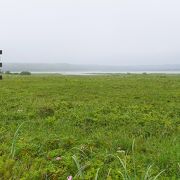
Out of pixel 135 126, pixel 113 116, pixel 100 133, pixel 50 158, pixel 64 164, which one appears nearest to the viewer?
pixel 64 164

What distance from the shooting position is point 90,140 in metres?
7.08

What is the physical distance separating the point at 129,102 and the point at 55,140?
598 centimetres

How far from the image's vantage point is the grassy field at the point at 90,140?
522 centimetres

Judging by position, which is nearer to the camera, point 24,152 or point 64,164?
point 64,164

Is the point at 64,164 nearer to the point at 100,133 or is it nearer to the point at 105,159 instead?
the point at 105,159

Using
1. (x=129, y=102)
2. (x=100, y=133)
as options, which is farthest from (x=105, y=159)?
(x=129, y=102)

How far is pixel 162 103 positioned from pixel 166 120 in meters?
3.19

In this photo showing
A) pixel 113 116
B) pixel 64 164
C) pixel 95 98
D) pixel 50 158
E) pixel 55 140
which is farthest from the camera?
pixel 95 98

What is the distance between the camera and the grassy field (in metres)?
5.22

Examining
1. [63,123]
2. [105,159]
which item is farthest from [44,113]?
[105,159]

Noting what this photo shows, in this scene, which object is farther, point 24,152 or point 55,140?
point 55,140

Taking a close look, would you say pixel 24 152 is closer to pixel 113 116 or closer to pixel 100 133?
pixel 100 133

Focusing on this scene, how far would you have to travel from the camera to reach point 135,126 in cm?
869

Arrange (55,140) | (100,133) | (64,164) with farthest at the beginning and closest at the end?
(100,133)
(55,140)
(64,164)
